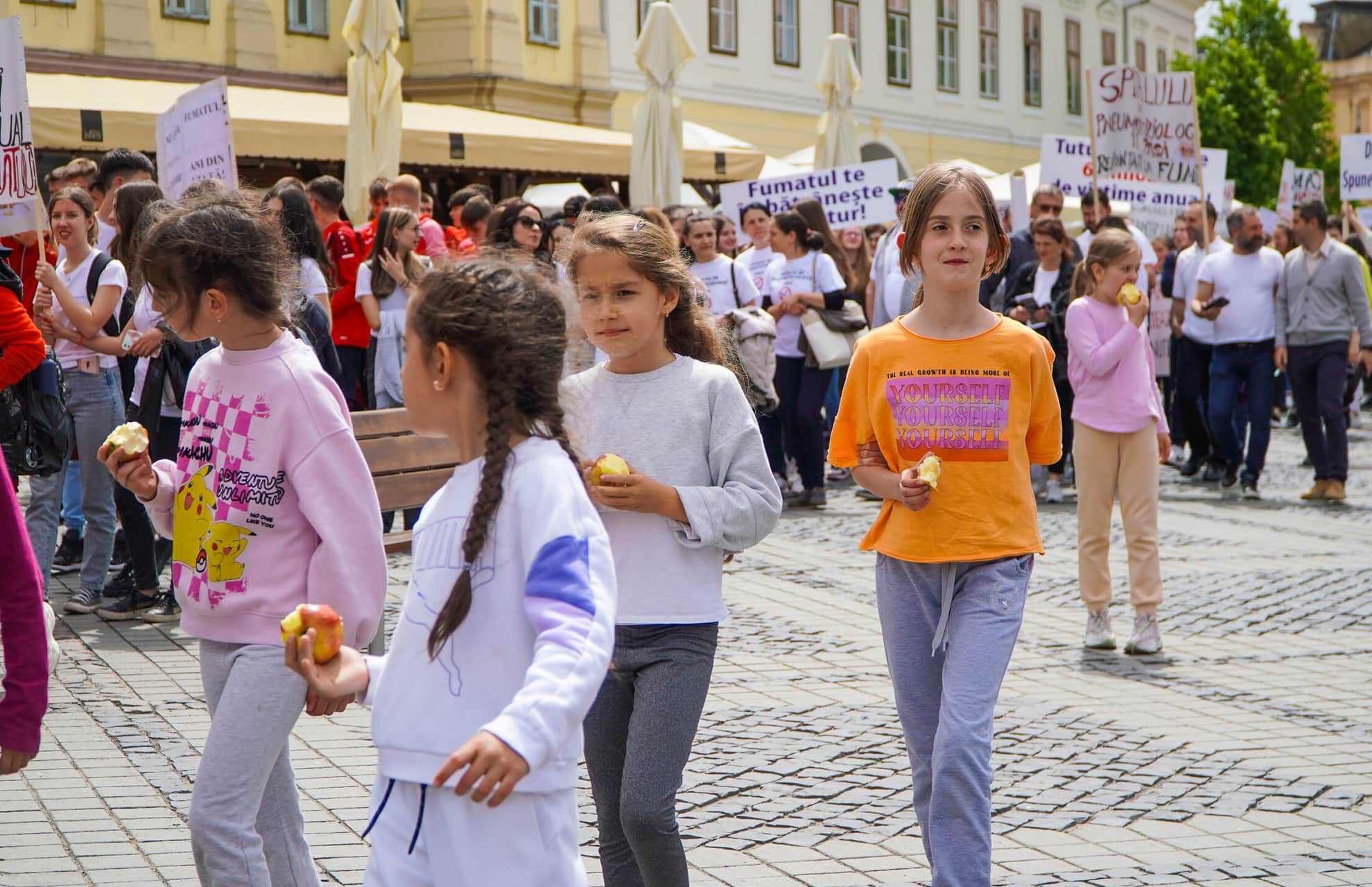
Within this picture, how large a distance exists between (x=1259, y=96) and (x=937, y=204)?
49.6m

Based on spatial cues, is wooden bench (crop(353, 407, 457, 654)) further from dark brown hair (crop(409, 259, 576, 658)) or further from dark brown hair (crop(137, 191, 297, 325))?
dark brown hair (crop(409, 259, 576, 658))

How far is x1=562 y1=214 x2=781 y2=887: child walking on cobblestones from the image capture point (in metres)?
3.35

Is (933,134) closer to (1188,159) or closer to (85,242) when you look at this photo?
(1188,159)

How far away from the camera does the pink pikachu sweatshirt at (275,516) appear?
3283 mm

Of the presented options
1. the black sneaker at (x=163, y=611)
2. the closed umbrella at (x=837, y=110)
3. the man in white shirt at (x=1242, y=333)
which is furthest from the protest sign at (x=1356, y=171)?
the black sneaker at (x=163, y=611)

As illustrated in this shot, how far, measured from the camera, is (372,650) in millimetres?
6363

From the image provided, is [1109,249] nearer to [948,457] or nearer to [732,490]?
[948,457]

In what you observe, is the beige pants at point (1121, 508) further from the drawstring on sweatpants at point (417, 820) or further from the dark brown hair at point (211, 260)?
the drawstring on sweatpants at point (417, 820)

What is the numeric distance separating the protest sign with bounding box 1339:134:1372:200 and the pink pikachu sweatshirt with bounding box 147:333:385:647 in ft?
63.0

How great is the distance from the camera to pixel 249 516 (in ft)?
10.9

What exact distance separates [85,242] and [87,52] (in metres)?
16.3

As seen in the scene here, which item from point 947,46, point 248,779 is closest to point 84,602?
point 248,779

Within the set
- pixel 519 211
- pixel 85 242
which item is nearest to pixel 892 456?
pixel 85 242

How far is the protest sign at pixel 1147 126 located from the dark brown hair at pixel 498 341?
453 inches
